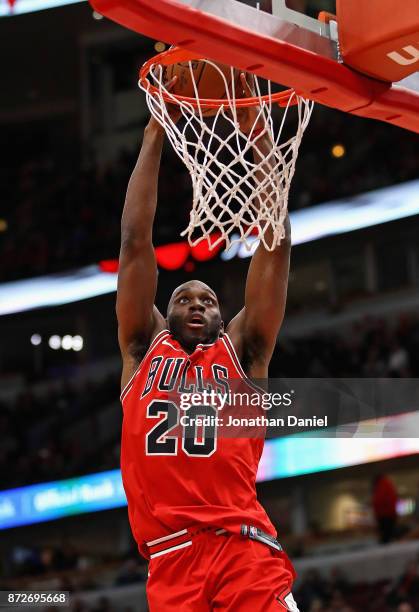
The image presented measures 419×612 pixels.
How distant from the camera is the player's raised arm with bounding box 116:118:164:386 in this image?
13.4 ft

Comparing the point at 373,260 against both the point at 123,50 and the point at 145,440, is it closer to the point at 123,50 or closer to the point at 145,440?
the point at 123,50

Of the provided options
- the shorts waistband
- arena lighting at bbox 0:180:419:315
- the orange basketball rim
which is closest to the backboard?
the orange basketball rim

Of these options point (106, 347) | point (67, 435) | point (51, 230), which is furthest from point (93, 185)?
point (67, 435)

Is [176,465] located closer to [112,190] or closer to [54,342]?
[112,190]

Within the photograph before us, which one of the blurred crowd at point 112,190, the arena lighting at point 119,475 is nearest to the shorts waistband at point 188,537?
the arena lighting at point 119,475

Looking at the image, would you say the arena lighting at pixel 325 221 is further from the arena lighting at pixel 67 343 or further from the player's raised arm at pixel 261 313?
the player's raised arm at pixel 261 313

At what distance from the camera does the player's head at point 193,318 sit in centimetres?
414

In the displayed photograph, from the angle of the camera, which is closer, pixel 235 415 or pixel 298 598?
pixel 235 415

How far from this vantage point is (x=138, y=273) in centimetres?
409

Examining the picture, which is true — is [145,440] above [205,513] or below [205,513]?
above

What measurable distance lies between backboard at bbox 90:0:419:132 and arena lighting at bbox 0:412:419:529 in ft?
27.5

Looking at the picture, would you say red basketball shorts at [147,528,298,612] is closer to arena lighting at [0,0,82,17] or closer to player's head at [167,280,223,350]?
player's head at [167,280,223,350]

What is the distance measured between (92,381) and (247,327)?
Answer: 1170 centimetres

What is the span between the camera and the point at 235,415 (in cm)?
400
